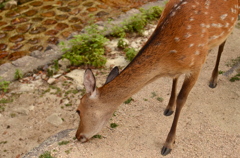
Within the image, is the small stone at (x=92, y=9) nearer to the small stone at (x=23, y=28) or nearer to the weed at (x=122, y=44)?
the small stone at (x=23, y=28)

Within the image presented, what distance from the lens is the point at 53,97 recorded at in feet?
16.3

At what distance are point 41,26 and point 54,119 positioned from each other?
3182 millimetres

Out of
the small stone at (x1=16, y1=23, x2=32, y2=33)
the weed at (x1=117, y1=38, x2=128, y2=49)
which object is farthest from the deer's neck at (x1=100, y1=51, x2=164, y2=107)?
the small stone at (x1=16, y1=23, x2=32, y2=33)

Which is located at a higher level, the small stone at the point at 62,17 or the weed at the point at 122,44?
the weed at the point at 122,44

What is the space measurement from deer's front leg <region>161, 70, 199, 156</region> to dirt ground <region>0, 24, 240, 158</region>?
3.4 inches

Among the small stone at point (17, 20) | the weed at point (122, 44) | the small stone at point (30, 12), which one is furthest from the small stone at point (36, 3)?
the weed at point (122, 44)

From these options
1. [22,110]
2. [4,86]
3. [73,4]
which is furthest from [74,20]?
[22,110]

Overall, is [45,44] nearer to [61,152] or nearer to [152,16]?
[152,16]

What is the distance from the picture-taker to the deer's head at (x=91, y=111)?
3.35 meters

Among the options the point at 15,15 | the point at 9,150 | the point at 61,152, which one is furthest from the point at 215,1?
the point at 15,15

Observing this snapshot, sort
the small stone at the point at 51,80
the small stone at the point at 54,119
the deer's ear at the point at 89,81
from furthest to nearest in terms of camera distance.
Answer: the small stone at the point at 51,80 < the small stone at the point at 54,119 < the deer's ear at the point at 89,81

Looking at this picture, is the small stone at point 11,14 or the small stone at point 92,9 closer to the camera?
the small stone at point 11,14

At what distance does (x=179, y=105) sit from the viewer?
3.66 m

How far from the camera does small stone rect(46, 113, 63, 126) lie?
455 cm
